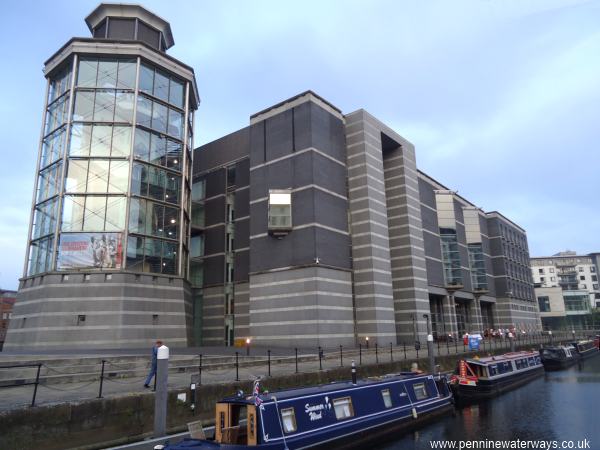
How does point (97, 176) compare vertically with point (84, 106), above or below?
below

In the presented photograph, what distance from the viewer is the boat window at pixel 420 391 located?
2037 cm

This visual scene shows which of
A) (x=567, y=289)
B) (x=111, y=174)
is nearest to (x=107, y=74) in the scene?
(x=111, y=174)

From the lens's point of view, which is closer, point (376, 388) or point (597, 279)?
point (376, 388)

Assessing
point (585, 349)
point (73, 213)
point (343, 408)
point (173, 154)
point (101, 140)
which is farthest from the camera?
point (585, 349)

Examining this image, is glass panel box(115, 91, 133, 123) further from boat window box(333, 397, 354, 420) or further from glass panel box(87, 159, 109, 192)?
boat window box(333, 397, 354, 420)

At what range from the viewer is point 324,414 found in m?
15.1

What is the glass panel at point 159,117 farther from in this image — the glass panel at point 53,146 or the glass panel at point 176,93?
the glass panel at point 53,146

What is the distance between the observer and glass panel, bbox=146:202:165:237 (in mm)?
41219

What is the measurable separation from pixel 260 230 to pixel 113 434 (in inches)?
1227

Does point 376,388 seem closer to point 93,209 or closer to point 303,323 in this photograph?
point 303,323

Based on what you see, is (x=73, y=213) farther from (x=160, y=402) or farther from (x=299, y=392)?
(x=299, y=392)

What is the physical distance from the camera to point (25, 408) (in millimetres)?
11711

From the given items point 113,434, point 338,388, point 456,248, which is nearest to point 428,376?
point 338,388

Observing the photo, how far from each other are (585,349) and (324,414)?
60.4 metres
